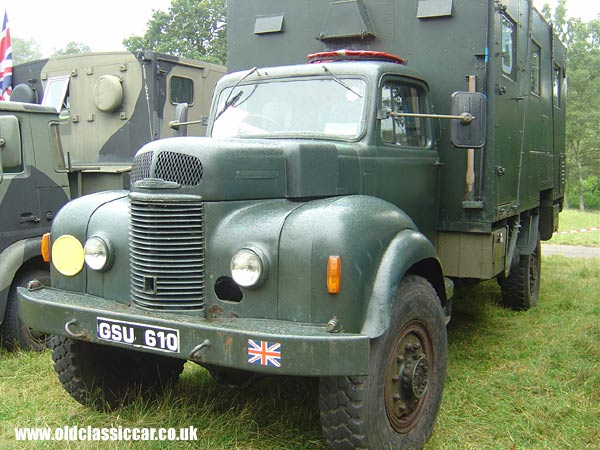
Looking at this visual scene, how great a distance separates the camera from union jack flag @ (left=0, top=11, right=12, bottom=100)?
32.9 feet

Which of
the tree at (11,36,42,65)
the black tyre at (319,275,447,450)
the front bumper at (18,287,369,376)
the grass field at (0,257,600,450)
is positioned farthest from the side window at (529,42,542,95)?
the tree at (11,36,42,65)

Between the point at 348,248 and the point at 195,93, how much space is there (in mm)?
6517

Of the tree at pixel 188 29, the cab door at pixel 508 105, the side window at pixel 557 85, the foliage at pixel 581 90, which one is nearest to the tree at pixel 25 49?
the tree at pixel 188 29

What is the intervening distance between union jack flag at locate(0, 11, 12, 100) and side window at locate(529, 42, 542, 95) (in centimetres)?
754

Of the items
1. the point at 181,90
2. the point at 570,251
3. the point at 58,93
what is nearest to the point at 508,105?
the point at 181,90

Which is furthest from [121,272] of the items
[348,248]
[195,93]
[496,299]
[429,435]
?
[195,93]

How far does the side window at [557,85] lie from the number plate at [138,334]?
6.26 metres

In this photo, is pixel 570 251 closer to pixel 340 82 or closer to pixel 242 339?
pixel 340 82

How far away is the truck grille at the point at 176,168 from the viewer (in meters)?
3.36

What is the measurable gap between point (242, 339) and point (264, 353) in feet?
0.40

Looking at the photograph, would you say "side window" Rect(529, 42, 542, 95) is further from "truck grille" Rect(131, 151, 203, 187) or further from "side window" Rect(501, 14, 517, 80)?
"truck grille" Rect(131, 151, 203, 187)

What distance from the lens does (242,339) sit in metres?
2.96

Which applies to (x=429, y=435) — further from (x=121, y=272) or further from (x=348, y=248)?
(x=121, y=272)

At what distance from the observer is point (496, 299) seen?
25.1ft
